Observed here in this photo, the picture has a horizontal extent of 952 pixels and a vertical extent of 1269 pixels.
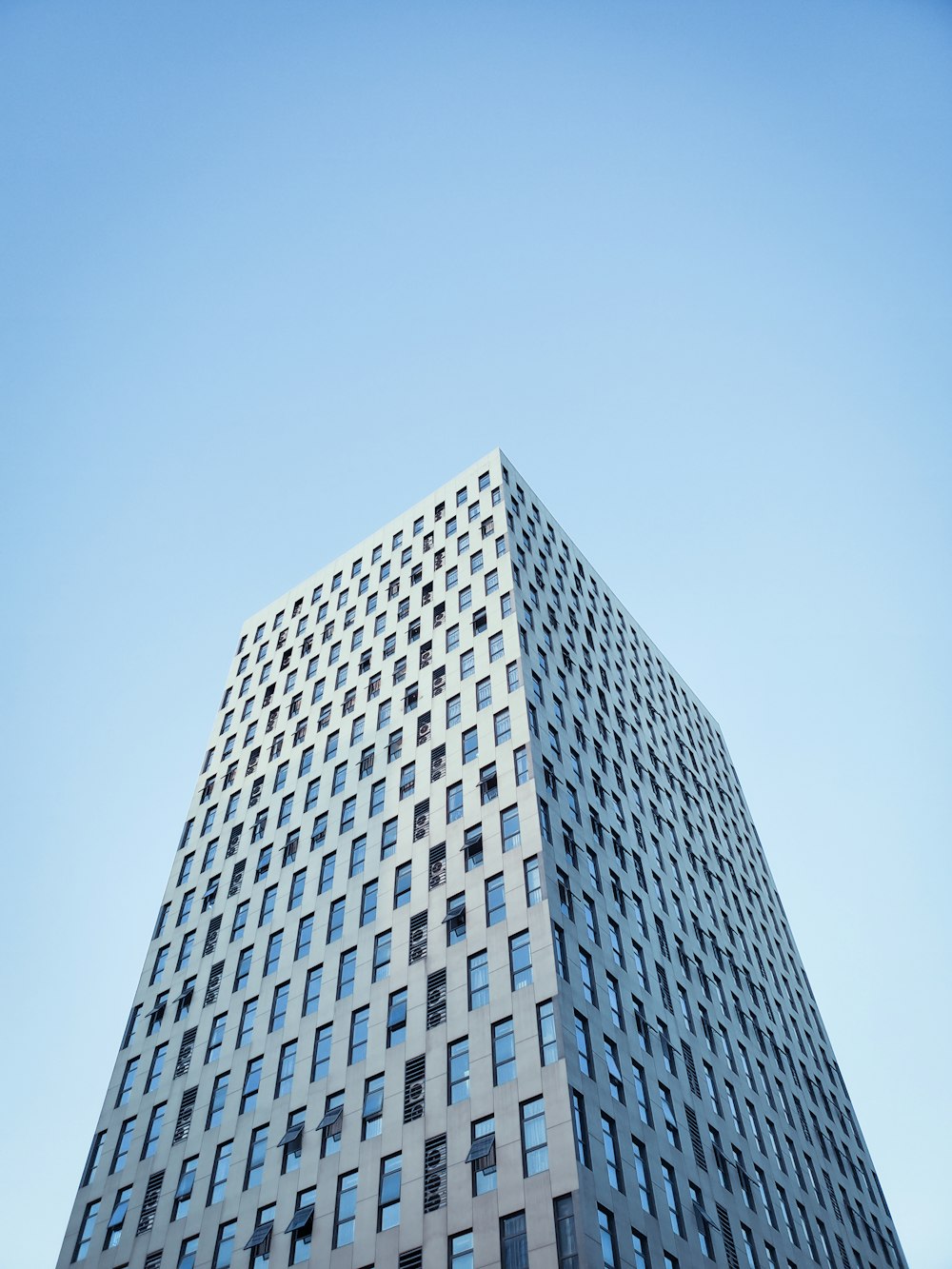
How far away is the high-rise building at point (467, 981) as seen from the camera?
37.8 metres

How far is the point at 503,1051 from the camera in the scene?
128 feet

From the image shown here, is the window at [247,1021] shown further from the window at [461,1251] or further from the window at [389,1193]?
the window at [461,1251]

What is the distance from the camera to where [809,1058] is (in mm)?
63281

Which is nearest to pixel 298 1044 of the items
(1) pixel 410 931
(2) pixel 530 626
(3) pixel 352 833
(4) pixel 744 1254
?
(1) pixel 410 931

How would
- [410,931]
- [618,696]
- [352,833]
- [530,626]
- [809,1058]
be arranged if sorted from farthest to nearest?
[618,696], [809,1058], [530,626], [352,833], [410,931]

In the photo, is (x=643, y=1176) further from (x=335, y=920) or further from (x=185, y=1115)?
(x=185, y=1115)

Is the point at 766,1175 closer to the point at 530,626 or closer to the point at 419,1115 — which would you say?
the point at 419,1115

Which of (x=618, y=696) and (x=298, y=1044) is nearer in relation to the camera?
A: (x=298, y=1044)

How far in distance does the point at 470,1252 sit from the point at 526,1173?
10.0ft

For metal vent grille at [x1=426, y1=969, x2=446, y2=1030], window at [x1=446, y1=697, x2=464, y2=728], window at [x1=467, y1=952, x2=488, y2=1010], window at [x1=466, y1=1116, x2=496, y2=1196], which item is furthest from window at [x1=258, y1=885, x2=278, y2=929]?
window at [x1=466, y1=1116, x2=496, y2=1196]

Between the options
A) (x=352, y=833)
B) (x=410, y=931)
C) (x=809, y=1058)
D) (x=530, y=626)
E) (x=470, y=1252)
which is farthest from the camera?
(x=809, y=1058)

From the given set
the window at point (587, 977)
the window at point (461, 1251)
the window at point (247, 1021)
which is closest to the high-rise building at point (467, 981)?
the window at point (461, 1251)

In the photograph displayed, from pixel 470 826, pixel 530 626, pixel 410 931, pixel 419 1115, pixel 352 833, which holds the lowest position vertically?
pixel 419 1115

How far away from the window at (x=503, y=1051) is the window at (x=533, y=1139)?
155cm
